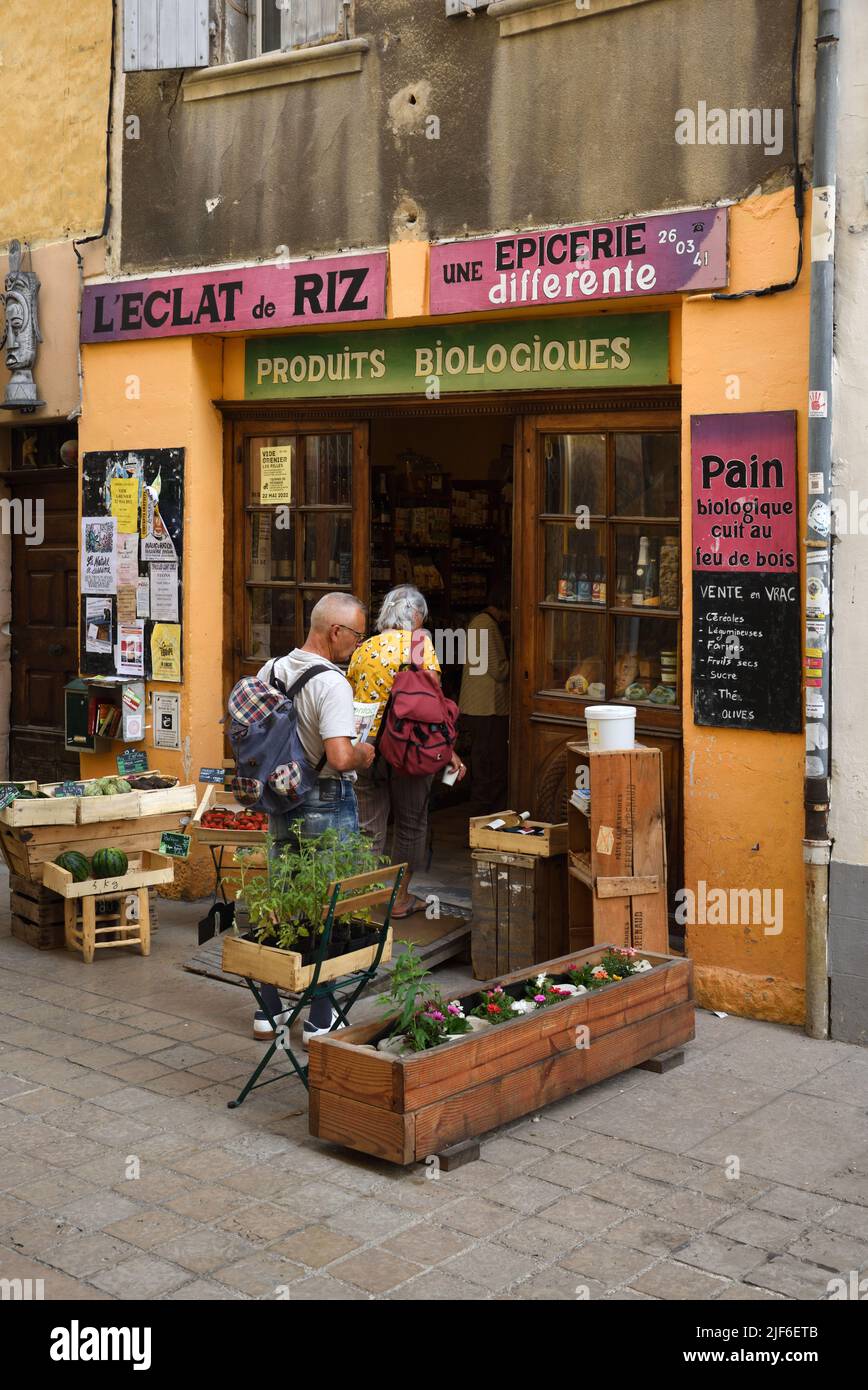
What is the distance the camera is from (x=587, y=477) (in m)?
7.75

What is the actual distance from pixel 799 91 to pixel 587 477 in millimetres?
2154

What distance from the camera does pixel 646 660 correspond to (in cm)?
757

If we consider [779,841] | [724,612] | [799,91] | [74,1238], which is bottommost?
[74,1238]

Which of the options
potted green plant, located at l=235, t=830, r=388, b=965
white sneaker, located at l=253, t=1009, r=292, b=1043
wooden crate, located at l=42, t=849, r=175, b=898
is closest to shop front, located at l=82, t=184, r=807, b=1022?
wooden crate, located at l=42, t=849, r=175, b=898

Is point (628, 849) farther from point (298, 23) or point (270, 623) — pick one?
point (298, 23)

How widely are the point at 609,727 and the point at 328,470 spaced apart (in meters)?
3.00

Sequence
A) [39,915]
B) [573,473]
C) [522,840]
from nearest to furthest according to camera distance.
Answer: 1. [522,840]
2. [573,473]
3. [39,915]

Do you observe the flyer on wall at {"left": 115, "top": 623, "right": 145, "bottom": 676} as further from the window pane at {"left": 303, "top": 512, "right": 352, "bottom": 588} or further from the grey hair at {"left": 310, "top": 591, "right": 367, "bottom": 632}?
the grey hair at {"left": 310, "top": 591, "right": 367, "bottom": 632}

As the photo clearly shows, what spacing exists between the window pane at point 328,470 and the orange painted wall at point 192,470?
65cm

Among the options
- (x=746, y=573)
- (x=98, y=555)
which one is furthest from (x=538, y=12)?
(x=98, y=555)

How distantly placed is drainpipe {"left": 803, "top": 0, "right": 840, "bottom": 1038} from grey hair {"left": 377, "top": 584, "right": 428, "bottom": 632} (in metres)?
2.32

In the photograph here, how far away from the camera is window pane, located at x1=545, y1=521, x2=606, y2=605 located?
25.4 feet

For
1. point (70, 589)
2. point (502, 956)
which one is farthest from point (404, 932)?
point (70, 589)

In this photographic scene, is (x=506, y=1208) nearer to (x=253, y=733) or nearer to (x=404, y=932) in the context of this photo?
(x=253, y=733)
